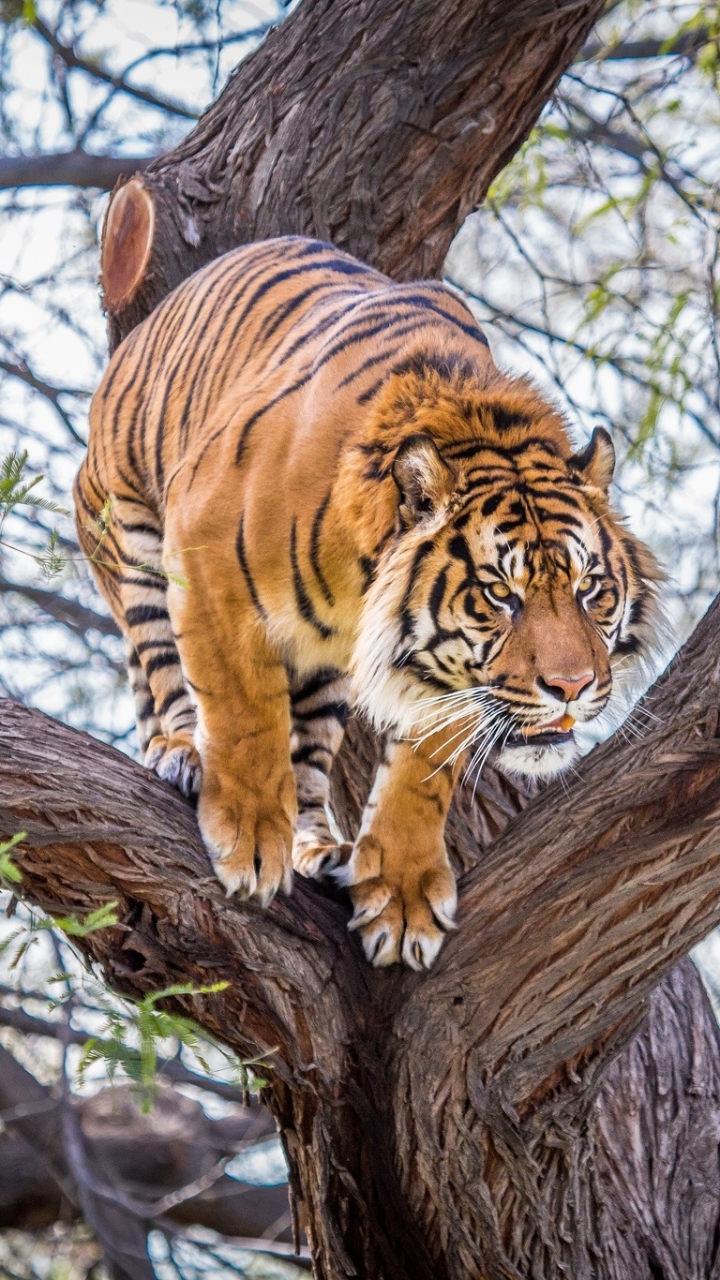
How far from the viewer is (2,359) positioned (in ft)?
16.7

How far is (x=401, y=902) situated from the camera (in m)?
2.54

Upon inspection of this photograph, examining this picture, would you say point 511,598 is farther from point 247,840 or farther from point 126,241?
point 126,241

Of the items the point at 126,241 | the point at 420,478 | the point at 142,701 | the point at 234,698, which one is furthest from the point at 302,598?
the point at 126,241

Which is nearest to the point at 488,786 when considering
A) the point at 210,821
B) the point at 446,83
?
the point at 210,821

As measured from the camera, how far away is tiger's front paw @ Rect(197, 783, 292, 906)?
2.38 meters

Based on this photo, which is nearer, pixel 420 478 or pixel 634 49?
pixel 420 478

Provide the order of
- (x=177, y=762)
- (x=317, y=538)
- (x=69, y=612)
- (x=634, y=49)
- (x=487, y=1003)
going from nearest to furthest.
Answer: (x=487, y=1003), (x=317, y=538), (x=177, y=762), (x=634, y=49), (x=69, y=612)

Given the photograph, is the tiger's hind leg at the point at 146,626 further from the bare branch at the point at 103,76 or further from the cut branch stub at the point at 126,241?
the bare branch at the point at 103,76

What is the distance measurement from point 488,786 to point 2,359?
2.73 meters

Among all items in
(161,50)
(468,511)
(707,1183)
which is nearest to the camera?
(468,511)

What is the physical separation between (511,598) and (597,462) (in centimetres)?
39

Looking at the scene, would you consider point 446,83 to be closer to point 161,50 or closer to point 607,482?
point 161,50

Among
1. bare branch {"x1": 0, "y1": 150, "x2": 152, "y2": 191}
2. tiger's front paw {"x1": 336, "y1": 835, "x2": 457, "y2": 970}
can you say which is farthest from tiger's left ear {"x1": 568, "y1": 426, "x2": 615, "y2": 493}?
bare branch {"x1": 0, "y1": 150, "x2": 152, "y2": 191}

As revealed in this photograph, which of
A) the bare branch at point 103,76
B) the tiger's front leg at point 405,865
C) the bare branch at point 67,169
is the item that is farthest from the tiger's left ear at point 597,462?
the bare branch at point 103,76
